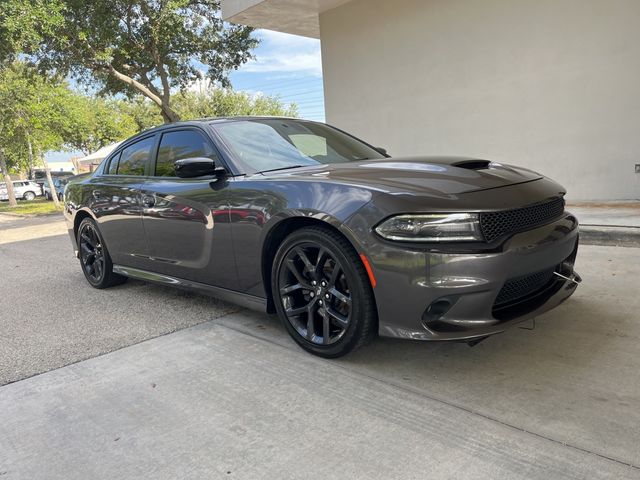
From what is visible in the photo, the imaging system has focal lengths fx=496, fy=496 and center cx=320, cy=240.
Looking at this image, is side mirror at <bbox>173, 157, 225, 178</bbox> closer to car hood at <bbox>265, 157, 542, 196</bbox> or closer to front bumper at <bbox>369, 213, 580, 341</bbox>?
car hood at <bbox>265, 157, 542, 196</bbox>

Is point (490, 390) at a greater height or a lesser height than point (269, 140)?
lesser

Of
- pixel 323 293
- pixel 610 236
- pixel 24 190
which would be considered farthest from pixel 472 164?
pixel 24 190

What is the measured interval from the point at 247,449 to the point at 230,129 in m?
2.45

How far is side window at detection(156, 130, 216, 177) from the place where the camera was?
12.6 ft

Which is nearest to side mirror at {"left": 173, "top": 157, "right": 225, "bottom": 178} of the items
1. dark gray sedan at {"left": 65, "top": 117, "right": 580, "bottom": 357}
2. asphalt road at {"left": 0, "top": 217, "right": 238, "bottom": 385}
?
dark gray sedan at {"left": 65, "top": 117, "right": 580, "bottom": 357}

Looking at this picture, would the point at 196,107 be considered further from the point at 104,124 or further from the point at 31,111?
the point at 31,111

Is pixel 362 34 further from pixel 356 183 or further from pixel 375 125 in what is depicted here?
pixel 356 183

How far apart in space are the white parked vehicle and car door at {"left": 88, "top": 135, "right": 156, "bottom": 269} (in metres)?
33.6

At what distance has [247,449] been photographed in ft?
7.31

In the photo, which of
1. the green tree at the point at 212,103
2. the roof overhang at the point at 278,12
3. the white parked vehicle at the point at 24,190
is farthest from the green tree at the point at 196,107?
the roof overhang at the point at 278,12

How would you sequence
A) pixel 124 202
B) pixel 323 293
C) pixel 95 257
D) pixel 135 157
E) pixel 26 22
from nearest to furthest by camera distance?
pixel 323 293 → pixel 124 202 → pixel 135 157 → pixel 95 257 → pixel 26 22

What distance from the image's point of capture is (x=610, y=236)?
5.64 meters

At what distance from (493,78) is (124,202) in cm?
679

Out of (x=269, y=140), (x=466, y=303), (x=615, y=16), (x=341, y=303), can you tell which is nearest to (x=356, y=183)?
(x=341, y=303)
